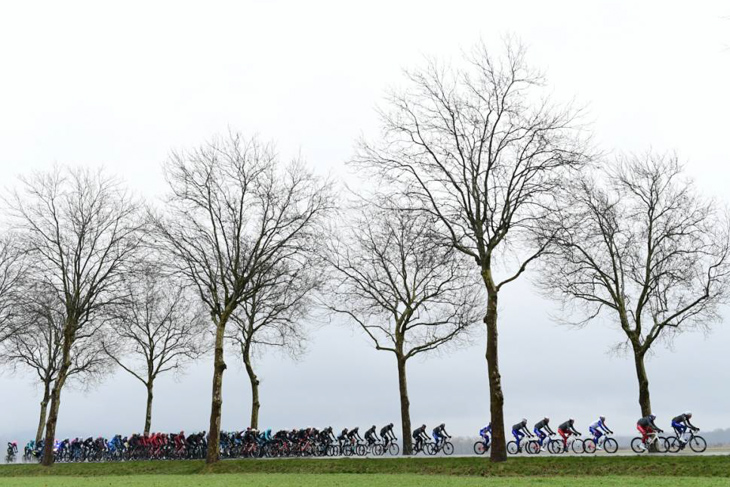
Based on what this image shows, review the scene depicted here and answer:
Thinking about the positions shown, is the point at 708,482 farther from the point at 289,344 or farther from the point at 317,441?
the point at 289,344

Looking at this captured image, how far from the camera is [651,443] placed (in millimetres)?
21938

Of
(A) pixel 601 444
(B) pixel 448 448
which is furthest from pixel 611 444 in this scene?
(B) pixel 448 448

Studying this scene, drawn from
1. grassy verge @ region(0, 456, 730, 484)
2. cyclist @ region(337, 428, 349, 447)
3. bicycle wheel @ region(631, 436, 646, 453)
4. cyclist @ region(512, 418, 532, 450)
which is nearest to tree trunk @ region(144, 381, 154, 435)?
grassy verge @ region(0, 456, 730, 484)

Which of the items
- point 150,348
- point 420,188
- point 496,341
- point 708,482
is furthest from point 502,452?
point 150,348

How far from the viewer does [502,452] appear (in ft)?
69.6

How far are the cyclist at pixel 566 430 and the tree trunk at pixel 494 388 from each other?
3.82m

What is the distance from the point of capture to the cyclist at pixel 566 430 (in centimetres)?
2408

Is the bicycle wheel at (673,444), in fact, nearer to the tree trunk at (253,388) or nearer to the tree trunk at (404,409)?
the tree trunk at (404,409)

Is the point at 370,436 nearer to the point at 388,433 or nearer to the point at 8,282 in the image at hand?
the point at 388,433

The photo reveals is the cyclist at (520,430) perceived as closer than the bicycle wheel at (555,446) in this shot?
No

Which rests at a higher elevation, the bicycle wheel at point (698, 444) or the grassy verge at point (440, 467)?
the bicycle wheel at point (698, 444)

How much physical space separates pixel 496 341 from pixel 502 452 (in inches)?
138

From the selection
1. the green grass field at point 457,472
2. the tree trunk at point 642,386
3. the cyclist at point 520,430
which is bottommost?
the green grass field at point 457,472

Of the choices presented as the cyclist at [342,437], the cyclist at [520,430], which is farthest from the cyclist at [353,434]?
the cyclist at [520,430]
